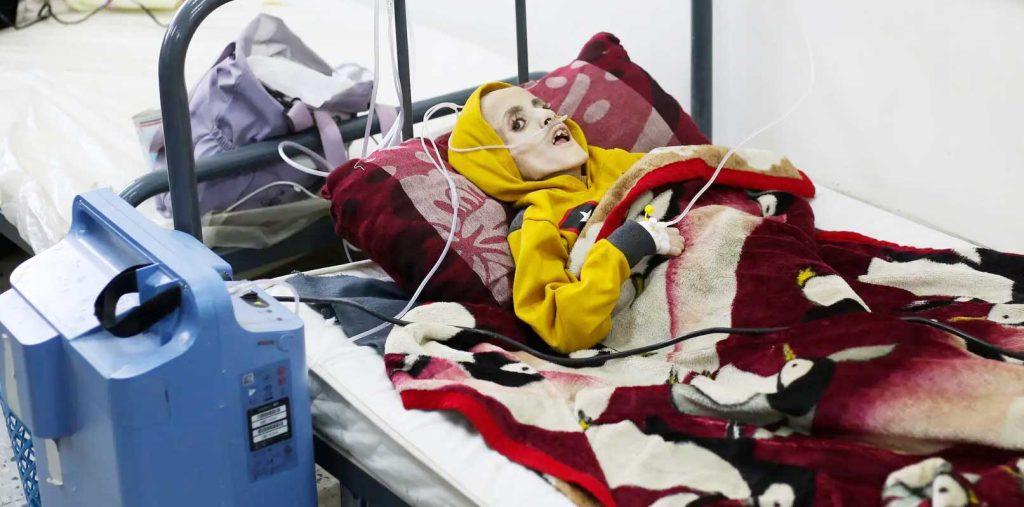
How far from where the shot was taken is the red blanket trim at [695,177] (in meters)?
1.82

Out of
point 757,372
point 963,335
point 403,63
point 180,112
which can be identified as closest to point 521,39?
point 403,63

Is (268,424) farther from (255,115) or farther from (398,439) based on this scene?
(255,115)

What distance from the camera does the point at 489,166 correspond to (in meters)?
1.90

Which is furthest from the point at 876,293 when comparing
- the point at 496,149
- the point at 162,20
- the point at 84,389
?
the point at 162,20

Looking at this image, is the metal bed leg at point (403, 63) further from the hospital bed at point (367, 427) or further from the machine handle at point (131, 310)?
the machine handle at point (131, 310)

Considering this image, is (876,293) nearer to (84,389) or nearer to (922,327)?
(922,327)

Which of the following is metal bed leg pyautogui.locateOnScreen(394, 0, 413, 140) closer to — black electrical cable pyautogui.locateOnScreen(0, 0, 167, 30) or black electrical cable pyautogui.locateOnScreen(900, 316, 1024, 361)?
black electrical cable pyautogui.locateOnScreen(900, 316, 1024, 361)

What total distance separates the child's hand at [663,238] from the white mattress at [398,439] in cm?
44

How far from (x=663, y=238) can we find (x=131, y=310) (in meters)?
0.79

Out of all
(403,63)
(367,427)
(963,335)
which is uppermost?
(403,63)

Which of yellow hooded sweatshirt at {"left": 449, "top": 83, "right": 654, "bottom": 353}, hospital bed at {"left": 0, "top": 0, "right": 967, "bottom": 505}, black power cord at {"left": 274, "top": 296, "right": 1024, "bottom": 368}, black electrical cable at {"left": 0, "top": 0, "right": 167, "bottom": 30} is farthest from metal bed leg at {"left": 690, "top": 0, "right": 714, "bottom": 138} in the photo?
black electrical cable at {"left": 0, "top": 0, "right": 167, "bottom": 30}

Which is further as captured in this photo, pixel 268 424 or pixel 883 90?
pixel 883 90

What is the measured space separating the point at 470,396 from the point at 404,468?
0.12 meters

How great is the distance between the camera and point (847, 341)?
4.62 feet
